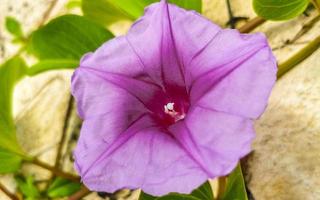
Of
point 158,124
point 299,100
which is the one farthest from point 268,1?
point 158,124

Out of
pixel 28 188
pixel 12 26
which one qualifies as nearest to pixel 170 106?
pixel 28 188

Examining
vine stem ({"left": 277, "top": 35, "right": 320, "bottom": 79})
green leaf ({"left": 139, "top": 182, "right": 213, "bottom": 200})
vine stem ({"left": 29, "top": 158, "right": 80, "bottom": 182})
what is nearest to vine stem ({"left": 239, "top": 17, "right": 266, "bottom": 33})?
vine stem ({"left": 277, "top": 35, "right": 320, "bottom": 79})

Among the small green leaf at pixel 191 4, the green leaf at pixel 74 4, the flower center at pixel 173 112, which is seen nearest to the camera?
the flower center at pixel 173 112

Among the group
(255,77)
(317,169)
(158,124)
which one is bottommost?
(317,169)

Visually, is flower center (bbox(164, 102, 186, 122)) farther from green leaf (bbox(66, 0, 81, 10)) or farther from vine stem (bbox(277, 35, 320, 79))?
green leaf (bbox(66, 0, 81, 10))

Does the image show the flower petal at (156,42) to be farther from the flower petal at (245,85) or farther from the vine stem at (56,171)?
Answer: the vine stem at (56,171)

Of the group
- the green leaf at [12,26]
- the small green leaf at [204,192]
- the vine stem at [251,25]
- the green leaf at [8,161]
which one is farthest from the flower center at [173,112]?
the green leaf at [12,26]

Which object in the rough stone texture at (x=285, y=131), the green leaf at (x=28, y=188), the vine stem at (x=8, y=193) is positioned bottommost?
the green leaf at (x=28, y=188)

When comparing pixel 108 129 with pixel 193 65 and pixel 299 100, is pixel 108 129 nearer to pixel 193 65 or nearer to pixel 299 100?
pixel 193 65
